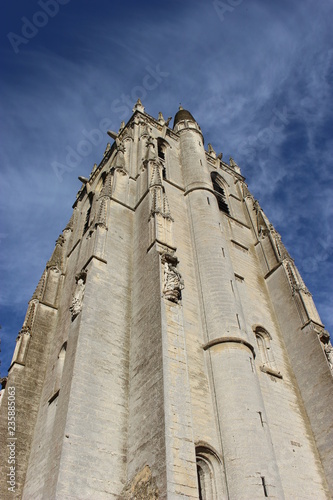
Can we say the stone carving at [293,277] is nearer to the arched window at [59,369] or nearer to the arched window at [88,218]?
the arched window at [59,369]

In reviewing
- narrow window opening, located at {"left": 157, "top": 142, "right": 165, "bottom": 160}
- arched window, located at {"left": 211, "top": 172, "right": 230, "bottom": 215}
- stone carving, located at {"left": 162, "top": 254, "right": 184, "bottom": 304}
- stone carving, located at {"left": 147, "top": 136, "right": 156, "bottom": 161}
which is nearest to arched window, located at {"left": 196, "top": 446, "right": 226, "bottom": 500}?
stone carving, located at {"left": 162, "top": 254, "right": 184, "bottom": 304}

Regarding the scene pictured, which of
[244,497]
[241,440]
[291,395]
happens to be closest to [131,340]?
[241,440]

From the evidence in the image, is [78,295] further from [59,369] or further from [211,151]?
[211,151]

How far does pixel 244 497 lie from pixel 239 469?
1.75ft

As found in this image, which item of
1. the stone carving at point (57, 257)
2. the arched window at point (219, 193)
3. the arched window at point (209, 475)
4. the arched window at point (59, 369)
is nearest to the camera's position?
the arched window at point (209, 475)

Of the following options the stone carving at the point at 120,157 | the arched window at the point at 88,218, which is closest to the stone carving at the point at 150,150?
the stone carving at the point at 120,157

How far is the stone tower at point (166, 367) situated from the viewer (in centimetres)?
852

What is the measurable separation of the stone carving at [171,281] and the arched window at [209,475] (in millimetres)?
3379

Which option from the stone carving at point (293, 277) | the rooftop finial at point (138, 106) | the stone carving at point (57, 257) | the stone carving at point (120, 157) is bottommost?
the stone carving at point (293, 277)

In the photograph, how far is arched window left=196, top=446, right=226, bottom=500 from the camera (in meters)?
8.91

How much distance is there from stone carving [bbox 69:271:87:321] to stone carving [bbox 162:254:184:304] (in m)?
2.29

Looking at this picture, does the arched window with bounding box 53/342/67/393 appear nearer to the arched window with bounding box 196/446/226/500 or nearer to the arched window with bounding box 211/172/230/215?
the arched window with bounding box 196/446/226/500

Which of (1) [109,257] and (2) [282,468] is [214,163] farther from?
(2) [282,468]

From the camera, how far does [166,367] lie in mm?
8992
